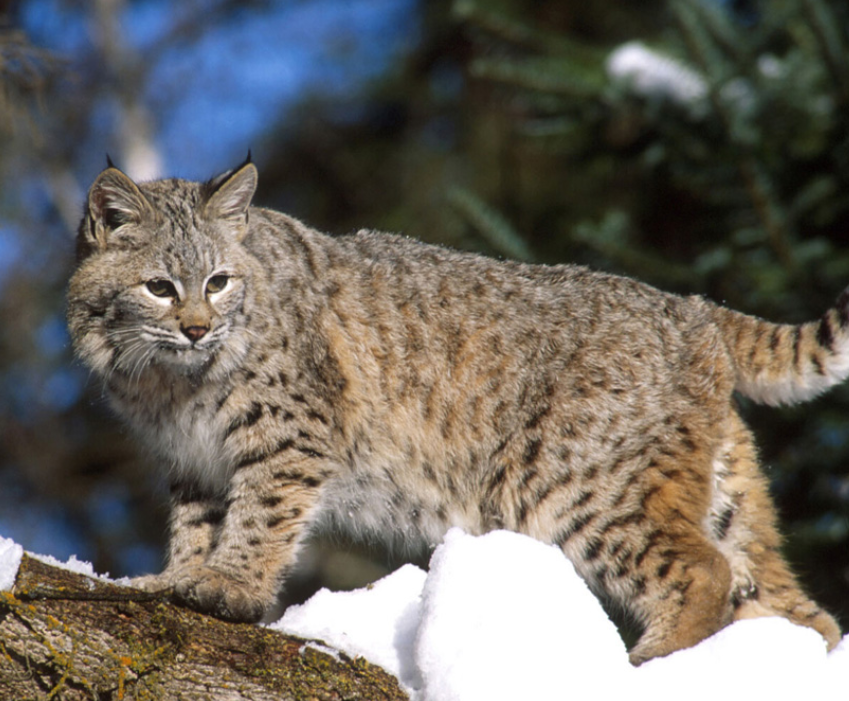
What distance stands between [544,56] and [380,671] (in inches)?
162

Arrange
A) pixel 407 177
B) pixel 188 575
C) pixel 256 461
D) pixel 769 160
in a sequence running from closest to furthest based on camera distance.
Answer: pixel 188 575
pixel 256 461
pixel 769 160
pixel 407 177

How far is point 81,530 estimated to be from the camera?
1122 centimetres

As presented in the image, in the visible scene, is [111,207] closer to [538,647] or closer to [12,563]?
[12,563]

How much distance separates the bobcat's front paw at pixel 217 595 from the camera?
3463 millimetres

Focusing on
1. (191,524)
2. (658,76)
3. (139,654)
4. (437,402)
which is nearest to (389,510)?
(437,402)

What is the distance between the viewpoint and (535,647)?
2.85 meters

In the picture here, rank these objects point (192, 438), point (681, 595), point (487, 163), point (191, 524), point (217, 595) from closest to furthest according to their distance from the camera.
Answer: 1. point (217, 595)
2. point (681, 595)
3. point (192, 438)
4. point (191, 524)
5. point (487, 163)

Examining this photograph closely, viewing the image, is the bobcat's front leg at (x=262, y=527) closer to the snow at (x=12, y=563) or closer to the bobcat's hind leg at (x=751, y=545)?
the snow at (x=12, y=563)

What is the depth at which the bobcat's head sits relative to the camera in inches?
160

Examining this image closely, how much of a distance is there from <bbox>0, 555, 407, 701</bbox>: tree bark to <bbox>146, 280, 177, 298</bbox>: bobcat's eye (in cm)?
152

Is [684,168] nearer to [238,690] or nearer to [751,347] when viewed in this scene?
[751,347]

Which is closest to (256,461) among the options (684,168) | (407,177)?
(684,168)

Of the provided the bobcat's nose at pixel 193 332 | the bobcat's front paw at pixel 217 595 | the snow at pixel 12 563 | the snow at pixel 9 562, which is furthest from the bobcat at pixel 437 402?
the snow at pixel 9 562

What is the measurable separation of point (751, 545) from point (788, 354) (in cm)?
87
